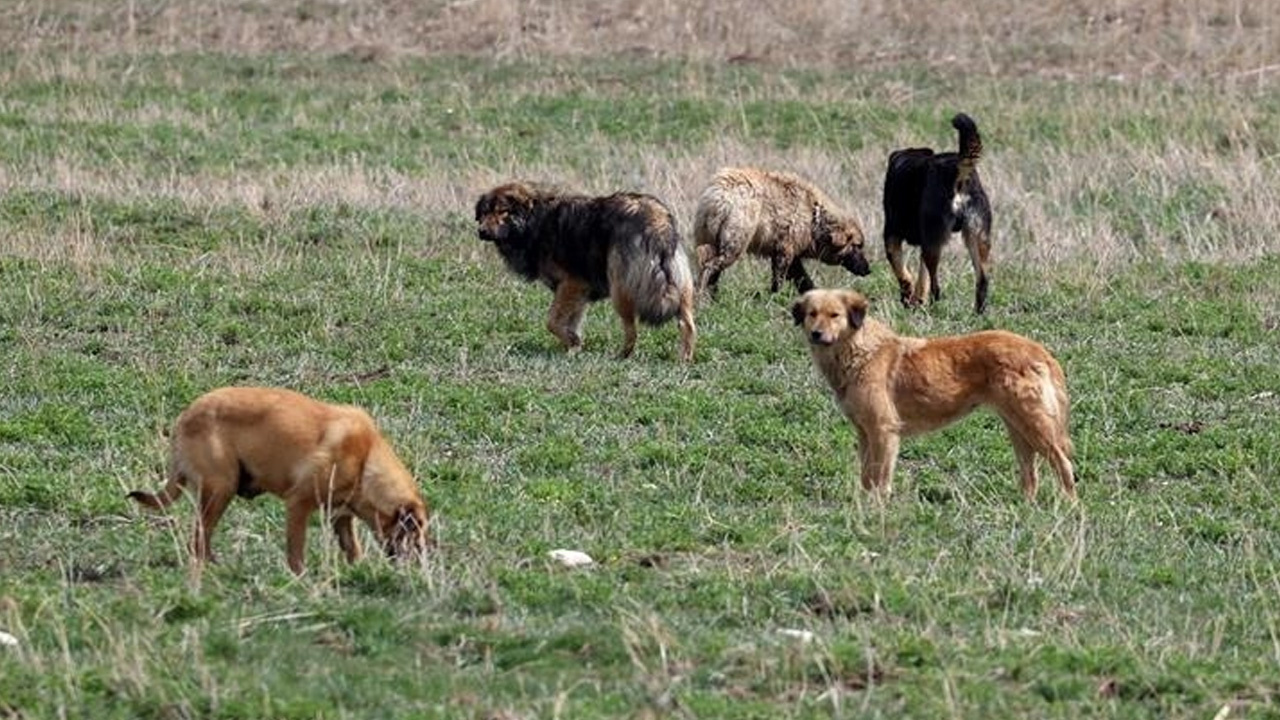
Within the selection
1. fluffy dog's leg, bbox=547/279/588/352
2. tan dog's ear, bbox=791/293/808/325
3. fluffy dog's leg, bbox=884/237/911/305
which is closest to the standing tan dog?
fluffy dog's leg, bbox=884/237/911/305

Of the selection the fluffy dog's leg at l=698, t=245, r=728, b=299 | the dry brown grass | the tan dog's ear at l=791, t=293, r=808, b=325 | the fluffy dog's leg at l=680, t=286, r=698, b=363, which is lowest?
the dry brown grass

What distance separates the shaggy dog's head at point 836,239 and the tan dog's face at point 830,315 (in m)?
5.82

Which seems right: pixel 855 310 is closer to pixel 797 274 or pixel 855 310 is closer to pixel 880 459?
pixel 880 459

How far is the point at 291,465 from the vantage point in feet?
29.9

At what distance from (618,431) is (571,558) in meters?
3.06

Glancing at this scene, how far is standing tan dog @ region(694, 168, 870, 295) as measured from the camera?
17.0 meters

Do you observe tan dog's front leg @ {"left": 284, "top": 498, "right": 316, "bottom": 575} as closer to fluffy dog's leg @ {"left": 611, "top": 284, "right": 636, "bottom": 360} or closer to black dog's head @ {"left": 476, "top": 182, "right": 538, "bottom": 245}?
fluffy dog's leg @ {"left": 611, "top": 284, "right": 636, "bottom": 360}

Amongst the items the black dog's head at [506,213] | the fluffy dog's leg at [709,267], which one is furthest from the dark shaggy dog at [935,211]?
the black dog's head at [506,213]

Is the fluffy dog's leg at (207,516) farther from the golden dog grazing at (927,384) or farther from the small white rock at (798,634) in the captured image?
the golden dog grazing at (927,384)

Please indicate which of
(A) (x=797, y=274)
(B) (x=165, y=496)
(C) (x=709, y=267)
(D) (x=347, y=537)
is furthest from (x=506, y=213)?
(B) (x=165, y=496)

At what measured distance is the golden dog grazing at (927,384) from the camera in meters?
11.2

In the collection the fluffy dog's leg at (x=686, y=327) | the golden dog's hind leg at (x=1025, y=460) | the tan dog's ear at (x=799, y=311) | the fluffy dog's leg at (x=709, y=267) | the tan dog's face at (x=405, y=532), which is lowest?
the fluffy dog's leg at (x=709, y=267)

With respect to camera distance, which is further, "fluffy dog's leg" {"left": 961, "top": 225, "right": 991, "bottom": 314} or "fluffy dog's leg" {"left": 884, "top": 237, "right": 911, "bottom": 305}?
"fluffy dog's leg" {"left": 884, "top": 237, "right": 911, "bottom": 305}

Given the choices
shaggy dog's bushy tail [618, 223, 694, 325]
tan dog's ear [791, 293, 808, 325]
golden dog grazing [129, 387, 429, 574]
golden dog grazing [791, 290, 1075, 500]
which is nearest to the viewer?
golden dog grazing [129, 387, 429, 574]
